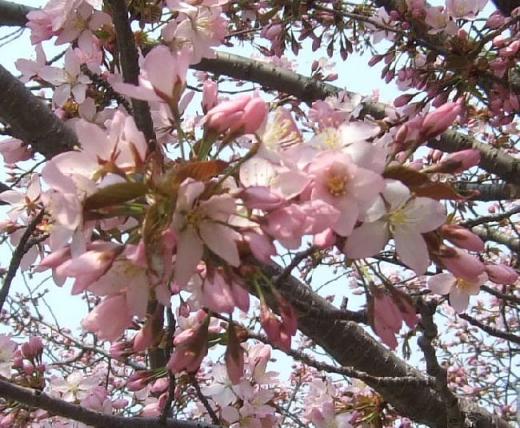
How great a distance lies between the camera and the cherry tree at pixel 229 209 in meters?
0.97

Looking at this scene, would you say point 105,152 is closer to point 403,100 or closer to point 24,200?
point 24,200

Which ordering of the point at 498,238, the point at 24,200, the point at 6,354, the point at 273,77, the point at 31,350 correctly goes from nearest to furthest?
the point at 24,200
the point at 31,350
the point at 6,354
the point at 273,77
the point at 498,238

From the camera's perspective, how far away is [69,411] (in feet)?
5.25

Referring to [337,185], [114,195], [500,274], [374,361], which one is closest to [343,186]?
[337,185]

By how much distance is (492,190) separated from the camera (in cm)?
313

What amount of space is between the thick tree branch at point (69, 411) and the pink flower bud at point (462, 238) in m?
1.00

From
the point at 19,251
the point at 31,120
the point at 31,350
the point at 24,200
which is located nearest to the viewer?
the point at 19,251

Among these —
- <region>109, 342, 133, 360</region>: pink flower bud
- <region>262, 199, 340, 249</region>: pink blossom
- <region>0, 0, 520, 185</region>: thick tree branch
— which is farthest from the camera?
<region>0, 0, 520, 185</region>: thick tree branch

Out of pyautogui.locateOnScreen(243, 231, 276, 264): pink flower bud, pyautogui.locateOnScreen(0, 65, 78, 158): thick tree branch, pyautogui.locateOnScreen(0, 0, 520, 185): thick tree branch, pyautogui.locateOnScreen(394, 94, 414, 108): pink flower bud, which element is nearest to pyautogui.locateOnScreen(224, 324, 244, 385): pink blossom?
pyautogui.locateOnScreen(243, 231, 276, 264): pink flower bud

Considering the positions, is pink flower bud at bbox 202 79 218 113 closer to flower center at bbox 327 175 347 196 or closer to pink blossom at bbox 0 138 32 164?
flower center at bbox 327 175 347 196

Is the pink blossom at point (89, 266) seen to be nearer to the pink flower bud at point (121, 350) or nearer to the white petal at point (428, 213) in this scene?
the white petal at point (428, 213)

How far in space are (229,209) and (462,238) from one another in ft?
1.29

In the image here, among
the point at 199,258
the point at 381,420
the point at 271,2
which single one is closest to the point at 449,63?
the point at 271,2

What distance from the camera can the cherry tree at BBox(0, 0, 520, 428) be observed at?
3.18 feet
